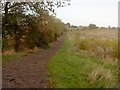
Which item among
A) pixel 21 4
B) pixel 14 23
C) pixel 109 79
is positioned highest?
pixel 21 4

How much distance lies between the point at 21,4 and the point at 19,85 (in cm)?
1821

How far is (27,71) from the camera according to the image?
1680cm

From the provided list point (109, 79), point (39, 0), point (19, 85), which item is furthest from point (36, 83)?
point (39, 0)

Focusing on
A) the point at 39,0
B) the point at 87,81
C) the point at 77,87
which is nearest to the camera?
the point at 77,87

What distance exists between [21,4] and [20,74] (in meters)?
15.4

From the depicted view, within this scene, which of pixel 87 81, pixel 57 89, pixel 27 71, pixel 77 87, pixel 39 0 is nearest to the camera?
pixel 57 89

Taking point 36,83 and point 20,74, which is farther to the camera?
point 20,74

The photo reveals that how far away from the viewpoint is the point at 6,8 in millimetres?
29578

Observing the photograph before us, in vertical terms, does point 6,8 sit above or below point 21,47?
above

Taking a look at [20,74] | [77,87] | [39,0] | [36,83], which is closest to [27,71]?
[20,74]

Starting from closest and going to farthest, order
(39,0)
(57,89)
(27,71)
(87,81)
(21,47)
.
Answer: (57,89)
(87,81)
(27,71)
(39,0)
(21,47)

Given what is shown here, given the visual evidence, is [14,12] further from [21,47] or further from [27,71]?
[27,71]

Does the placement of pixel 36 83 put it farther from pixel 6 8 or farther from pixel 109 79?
pixel 6 8

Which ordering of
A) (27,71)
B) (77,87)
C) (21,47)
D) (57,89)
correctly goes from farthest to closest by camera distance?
(21,47), (27,71), (77,87), (57,89)
